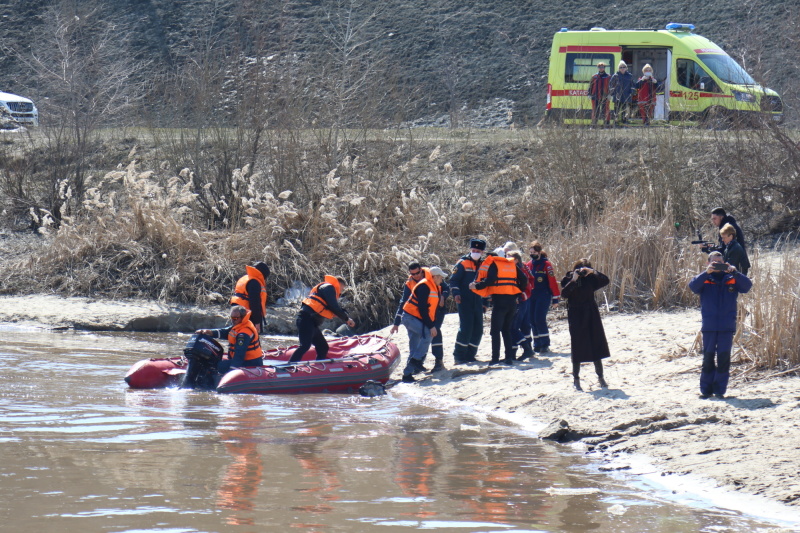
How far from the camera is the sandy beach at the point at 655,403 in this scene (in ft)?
24.4

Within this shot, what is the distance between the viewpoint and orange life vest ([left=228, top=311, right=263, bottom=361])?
11.6 metres

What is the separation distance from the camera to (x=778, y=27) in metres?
33.5

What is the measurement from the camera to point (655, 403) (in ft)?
30.2

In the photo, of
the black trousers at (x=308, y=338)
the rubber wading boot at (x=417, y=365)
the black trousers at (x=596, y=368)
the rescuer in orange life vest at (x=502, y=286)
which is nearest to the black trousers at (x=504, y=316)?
the rescuer in orange life vest at (x=502, y=286)

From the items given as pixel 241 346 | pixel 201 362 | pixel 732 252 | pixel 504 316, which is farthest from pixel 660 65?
pixel 201 362

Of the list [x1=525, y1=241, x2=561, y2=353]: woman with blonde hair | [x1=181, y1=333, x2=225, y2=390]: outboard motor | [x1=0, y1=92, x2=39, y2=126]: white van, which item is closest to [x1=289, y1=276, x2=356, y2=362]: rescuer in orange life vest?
[x1=181, y1=333, x2=225, y2=390]: outboard motor

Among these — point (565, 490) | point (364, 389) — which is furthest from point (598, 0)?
point (565, 490)

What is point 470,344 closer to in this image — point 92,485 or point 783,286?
point 783,286

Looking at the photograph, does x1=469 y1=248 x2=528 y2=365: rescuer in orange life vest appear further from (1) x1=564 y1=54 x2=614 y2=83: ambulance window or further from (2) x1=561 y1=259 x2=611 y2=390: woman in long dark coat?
(1) x1=564 y1=54 x2=614 y2=83: ambulance window

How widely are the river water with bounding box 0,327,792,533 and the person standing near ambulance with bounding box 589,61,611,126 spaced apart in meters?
10.0

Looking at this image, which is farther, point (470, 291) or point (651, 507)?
point (470, 291)

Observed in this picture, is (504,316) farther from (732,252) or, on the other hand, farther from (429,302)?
(732,252)

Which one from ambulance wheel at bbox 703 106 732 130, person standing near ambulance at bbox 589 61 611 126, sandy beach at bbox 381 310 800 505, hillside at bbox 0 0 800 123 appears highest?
hillside at bbox 0 0 800 123

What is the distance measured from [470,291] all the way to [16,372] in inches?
221
